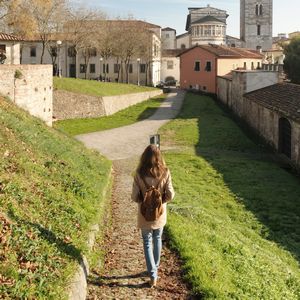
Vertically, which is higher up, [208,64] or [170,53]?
[170,53]

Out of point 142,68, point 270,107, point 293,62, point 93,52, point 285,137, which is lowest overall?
point 285,137

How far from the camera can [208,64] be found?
5912cm

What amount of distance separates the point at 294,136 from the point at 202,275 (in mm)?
15990

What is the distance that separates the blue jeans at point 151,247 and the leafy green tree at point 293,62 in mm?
47715

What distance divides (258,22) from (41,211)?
335 feet

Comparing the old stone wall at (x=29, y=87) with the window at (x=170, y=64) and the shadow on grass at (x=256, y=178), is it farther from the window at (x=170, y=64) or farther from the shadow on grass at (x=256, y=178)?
the window at (x=170, y=64)

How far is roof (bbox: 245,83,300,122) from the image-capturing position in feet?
76.4

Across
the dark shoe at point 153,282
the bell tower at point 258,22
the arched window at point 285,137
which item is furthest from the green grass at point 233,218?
the bell tower at point 258,22

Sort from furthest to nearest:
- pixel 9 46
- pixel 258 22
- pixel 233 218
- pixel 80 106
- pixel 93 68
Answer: pixel 258 22
pixel 93 68
pixel 80 106
pixel 9 46
pixel 233 218

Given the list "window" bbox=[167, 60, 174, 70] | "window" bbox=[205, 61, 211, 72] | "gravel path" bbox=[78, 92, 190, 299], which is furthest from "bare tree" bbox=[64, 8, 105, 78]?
"gravel path" bbox=[78, 92, 190, 299]

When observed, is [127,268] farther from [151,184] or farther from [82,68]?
[82,68]

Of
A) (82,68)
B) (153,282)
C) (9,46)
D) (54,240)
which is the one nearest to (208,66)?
(82,68)

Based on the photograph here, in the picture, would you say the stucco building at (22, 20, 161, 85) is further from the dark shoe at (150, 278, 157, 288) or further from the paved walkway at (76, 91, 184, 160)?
the dark shoe at (150, 278, 157, 288)

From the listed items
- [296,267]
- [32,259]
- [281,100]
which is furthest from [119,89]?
[32,259]
